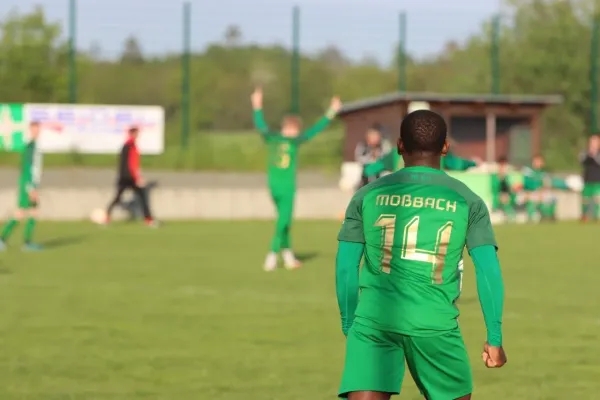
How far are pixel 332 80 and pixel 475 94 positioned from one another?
502 centimetres

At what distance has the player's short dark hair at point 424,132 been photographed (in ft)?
16.6

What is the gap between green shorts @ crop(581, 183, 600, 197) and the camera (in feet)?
95.5

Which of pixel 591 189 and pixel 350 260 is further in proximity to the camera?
pixel 591 189

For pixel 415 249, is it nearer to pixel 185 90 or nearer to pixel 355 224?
pixel 355 224

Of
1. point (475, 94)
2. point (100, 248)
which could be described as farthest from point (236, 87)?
point (100, 248)

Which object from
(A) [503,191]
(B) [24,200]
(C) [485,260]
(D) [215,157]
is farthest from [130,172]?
(C) [485,260]

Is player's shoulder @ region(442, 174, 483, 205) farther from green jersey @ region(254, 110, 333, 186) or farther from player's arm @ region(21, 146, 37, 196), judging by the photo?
player's arm @ region(21, 146, 37, 196)

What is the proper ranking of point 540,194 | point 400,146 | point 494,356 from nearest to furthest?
point 494,356 → point 400,146 → point 540,194

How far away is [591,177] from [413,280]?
24.9m

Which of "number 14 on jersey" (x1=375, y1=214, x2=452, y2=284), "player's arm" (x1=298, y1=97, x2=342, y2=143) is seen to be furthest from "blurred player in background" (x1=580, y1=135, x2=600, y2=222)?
"number 14 on jersey" (x1=375, y1=214, x2=452, y2=284)

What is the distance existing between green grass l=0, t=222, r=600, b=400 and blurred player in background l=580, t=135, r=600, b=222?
8.54 meters

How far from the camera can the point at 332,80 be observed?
34.9 meters

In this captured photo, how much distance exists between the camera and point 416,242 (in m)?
4.99

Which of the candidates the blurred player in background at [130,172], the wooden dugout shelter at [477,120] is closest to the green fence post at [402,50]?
the wooden dugout shelter at [477,120]
